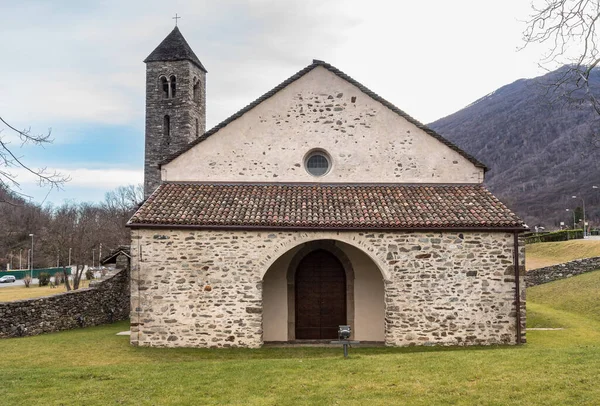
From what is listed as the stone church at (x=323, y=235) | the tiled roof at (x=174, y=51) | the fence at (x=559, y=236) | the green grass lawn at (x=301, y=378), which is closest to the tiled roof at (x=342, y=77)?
the stone church at (x=323, y=235)

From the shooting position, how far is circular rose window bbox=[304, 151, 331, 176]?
55.3 ft

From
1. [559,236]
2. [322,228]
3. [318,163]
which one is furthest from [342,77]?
[559,236]

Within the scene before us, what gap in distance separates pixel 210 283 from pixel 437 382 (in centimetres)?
718

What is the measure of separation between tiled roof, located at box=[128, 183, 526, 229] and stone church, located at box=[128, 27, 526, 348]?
5cm

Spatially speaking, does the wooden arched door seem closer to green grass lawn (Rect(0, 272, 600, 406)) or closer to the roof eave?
the roof eave

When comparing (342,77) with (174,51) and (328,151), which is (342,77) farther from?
(174,51)

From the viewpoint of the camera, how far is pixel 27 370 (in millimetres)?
11117

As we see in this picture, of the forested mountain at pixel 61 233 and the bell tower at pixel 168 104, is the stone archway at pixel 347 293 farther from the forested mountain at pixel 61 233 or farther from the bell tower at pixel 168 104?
the forested mountain at pixel 61 233

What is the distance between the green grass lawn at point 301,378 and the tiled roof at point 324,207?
3.39 m

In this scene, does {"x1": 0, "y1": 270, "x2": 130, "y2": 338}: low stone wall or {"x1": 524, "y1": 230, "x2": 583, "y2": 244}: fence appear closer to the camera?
{"x1": 0, "y1": 270, "x2": 130, "y2": 338}: low stone wall

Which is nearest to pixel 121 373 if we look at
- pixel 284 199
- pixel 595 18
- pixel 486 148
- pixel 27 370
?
pixel 27 370

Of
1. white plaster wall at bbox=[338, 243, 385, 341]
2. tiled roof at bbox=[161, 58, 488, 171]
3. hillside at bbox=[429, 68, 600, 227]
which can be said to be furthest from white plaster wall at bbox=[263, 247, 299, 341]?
hillside at bbox=[429, 68, 600, 227]

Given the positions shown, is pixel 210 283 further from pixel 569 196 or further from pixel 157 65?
pixel 569 196

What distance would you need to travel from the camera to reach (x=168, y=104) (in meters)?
23.8
